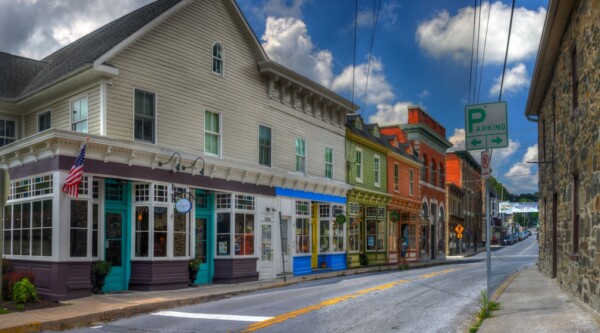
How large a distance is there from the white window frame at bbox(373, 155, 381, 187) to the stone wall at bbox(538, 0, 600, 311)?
56.1 ft

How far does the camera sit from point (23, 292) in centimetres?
1380

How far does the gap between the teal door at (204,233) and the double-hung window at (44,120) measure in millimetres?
5235

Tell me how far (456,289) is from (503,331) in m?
8.36

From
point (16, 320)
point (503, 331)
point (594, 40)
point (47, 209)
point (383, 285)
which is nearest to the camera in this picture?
point (503, 331)

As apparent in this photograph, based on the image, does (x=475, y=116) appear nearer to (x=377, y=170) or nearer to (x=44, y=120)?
(x=44, y=120)

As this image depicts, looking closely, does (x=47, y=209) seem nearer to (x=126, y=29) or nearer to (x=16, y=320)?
(x=16, y=320)

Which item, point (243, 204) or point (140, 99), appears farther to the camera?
point (243, 204)

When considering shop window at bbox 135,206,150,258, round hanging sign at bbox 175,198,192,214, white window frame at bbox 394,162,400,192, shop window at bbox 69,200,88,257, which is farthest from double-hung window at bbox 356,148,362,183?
shop window at bbox 69,200,88,257

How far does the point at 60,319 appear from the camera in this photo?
11945 mm

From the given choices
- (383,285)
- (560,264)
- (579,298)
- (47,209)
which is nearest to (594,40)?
(579,298)

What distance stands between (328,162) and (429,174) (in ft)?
70.3

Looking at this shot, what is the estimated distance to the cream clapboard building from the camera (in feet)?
52.2

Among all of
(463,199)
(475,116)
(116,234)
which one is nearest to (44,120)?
(116,234)

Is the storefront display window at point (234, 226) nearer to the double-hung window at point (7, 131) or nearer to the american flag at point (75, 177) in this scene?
the american flag at point (75, 177)
